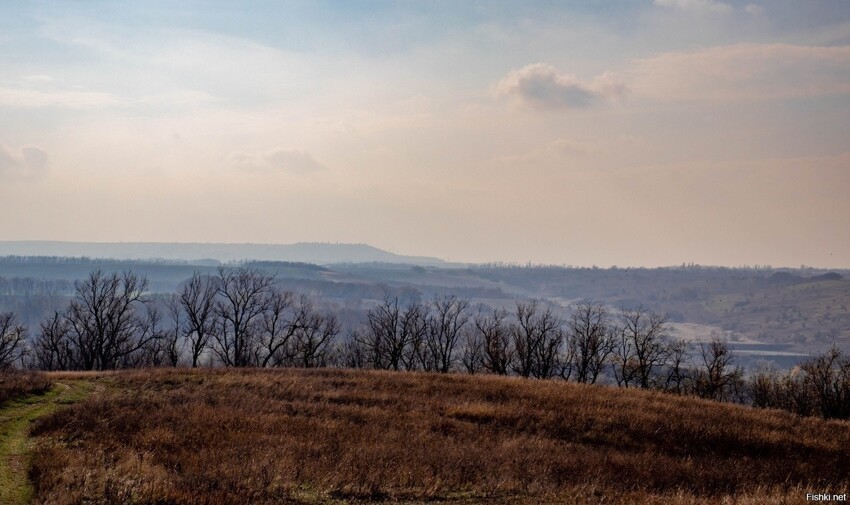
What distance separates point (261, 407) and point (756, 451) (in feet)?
70.3

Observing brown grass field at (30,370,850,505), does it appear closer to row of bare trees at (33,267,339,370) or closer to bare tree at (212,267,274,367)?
row of bare trees at (33,267,339,370)

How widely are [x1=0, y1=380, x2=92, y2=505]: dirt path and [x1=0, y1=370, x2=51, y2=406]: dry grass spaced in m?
0.29

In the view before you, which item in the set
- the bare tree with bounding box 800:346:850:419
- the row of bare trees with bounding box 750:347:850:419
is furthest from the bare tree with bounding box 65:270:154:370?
the bare tree with bounding box 800:346:850:419

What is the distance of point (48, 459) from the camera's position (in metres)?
15.1

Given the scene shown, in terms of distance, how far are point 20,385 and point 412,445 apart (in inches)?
697

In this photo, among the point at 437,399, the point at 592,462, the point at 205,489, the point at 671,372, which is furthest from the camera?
the point at 671,372

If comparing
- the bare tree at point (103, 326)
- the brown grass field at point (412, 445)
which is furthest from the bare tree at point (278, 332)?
the brown grass field at point (412, 445)

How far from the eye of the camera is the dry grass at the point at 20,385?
2373cm

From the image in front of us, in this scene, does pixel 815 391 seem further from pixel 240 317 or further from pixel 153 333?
pixel 153 333

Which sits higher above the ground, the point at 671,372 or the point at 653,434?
the point at 653,434

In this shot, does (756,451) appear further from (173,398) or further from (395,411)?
(173,398)

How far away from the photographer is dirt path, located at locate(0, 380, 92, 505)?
43.6 feet

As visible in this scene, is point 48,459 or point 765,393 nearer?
point 48,459

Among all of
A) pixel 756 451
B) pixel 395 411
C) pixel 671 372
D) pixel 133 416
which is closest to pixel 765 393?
pixel 671 372
